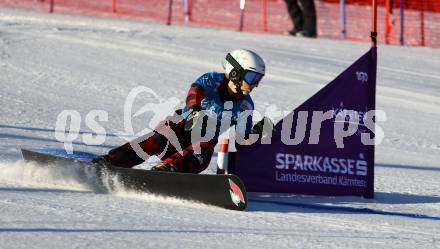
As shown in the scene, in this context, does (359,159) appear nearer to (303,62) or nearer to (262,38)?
(303,62)

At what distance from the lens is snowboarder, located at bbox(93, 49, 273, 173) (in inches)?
289

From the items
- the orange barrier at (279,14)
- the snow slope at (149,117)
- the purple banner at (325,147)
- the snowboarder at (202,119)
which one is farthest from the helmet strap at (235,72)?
the orange barrier at (279,14)

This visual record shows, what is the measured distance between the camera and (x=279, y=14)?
24.6 meters

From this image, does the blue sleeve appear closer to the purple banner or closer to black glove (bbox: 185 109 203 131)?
the purple banner

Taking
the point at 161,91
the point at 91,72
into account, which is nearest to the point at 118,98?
the point at 161,91

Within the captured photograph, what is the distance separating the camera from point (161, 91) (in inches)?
520

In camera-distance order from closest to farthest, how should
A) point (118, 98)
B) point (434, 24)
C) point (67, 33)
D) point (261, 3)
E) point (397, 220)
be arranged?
point (397, 220)
point (118, 98)
point (67, 33)
point (434, 24)
point (261, 3)

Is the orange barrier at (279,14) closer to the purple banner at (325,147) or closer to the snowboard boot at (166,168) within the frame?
the purple banner at (325,147)

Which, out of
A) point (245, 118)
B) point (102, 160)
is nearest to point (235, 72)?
point (245, 118)

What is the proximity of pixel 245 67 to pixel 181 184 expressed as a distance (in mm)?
1076

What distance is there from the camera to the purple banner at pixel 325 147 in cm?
751

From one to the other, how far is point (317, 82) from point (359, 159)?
661 cm

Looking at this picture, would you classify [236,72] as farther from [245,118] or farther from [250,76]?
[245,118]

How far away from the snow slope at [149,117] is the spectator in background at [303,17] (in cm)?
77
